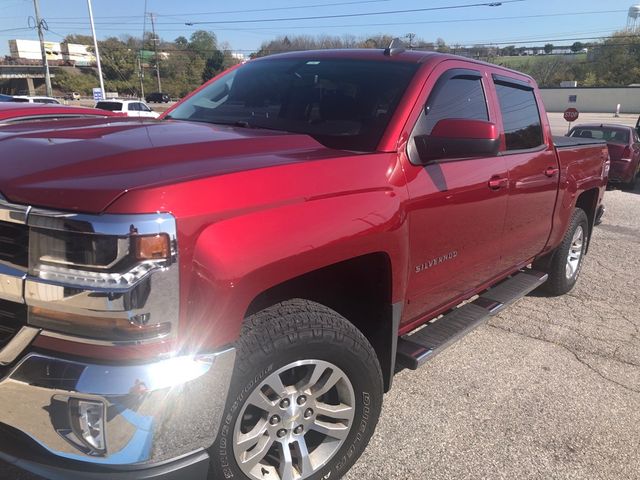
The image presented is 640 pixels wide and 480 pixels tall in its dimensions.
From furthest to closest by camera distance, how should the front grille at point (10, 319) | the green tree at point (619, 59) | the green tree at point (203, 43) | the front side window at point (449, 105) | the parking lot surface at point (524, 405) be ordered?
the green tree at point (203, 43)
the green tree at point (619, 59)
the parking lot surface at point (524, 405)
the front side window at point (449, 105)
the front grille at point (10, 319)

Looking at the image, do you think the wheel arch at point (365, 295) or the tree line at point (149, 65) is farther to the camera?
the tree line at point (149, 65)

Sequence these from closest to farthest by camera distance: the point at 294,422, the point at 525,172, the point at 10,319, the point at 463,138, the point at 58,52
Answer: the point at 10,319 → the point at 294,422 → the point at 463,138 → the point at 525,172 → the point at 58,52

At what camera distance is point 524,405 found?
3.28 meters

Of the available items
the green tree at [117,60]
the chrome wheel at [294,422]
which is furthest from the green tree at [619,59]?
the chrome wheel at [294,422]

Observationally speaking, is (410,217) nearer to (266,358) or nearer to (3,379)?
(266,358)

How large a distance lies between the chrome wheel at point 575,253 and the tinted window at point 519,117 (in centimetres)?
153

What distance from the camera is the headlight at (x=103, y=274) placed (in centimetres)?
158

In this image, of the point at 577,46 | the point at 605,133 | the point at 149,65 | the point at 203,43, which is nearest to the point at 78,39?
the point at 149,65

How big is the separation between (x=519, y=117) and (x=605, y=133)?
11.9 m

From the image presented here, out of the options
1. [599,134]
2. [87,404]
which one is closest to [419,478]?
[87,404]

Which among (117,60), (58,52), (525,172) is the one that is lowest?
(525,172)

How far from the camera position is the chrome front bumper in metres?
1.60

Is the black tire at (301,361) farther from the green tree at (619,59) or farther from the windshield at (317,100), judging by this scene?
the green tree at (619,59)

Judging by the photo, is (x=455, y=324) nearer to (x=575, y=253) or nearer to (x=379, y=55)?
(x=379, y=55)
